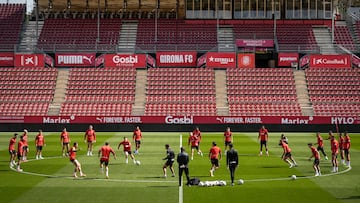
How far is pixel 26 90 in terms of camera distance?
64188 millimetres

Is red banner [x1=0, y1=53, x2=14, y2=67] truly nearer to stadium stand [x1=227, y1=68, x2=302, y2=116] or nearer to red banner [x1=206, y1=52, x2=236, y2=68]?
red banner [x1=206, y1=52, x2=236, y2=68]

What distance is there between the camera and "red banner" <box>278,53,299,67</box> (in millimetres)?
67312

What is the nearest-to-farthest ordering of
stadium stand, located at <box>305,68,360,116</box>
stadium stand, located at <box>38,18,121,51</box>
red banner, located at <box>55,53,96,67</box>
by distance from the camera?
1. stadium stand, located at <box>305,68,360,116</box>
2. red banner, located at <box>55,53,96,67</box>
3. stadium stand, located at <box>38,18,121,51</box>

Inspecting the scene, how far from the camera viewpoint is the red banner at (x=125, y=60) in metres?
67.2

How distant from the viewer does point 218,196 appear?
2061 cm

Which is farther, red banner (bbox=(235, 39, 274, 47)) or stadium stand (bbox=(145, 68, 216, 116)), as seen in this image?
red banner (bbox=(235, 39, 274, 47))

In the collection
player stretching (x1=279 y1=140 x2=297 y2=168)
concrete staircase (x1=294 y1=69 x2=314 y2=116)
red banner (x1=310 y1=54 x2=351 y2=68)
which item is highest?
red banner (x1=310 y1=54 x2=351 y2=68)

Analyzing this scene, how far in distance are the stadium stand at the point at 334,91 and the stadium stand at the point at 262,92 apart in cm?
247

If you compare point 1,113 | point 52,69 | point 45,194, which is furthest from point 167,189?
point 52,69

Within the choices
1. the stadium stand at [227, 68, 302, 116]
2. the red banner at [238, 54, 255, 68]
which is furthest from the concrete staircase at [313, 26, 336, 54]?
the red banner at [238, 54, 255, 68]

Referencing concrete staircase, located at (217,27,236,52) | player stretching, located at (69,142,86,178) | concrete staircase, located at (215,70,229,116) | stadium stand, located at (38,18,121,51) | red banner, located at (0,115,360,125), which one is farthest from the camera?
stadium stand, located at (38,18,121,51)

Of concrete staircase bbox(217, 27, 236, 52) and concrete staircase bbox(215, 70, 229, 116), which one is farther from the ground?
concrete staircase bbox(217, 27, 236, 52)

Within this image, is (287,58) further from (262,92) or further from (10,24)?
(10,24)

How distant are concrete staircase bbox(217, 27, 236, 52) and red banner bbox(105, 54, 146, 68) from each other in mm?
10474
